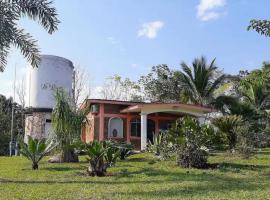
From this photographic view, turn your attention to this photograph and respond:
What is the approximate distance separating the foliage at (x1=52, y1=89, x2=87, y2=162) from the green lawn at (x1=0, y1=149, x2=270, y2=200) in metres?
2.75

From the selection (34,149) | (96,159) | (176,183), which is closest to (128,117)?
(34,149)

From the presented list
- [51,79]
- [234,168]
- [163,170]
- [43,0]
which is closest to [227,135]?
[234,168]

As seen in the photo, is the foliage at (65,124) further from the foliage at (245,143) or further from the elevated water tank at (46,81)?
the elevated water tank at (46,81)

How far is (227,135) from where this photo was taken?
61.8 ft

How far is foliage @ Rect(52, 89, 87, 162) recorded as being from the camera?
16.4 metres

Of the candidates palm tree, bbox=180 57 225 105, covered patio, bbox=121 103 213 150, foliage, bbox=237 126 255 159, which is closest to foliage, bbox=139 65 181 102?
palm tree, bbox=180 57 225 105

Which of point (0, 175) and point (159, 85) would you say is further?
point (159, 85)

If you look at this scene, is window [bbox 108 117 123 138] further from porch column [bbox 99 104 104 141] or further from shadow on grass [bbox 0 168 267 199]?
shadow on grass [bbox 0 168 267 199]

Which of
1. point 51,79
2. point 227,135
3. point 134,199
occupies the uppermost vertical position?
point 51,79

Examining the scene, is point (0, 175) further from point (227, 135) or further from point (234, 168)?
point (227, 135)

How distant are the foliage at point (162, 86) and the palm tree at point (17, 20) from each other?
25.3m

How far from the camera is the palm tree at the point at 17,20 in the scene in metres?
11.6

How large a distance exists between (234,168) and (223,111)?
1775 cm

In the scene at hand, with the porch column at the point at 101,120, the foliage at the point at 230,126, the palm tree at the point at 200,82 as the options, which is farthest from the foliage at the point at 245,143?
the palm tree at the point at 200,82
